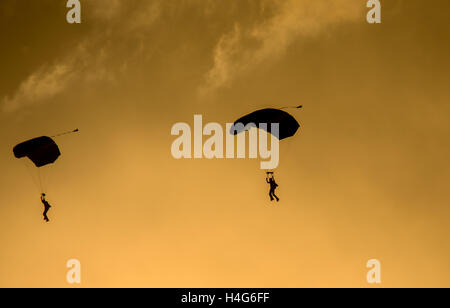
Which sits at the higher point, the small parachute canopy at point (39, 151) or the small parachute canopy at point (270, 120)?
the small parachute canopy at point (270, 120)

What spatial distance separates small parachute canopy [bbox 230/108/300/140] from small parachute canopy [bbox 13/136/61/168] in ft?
38.0

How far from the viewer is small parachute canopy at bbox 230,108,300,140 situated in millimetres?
31016

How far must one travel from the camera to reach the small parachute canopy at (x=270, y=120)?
3102cm

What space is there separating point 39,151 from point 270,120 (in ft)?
47.4

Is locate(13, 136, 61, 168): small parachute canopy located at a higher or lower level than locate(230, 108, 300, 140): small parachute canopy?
lower

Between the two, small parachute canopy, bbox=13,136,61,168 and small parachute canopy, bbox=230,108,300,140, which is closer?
small parachute canopy, bbox=230,108,300,140

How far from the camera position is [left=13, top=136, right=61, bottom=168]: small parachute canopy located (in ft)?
106

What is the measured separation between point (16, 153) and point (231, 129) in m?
13.3

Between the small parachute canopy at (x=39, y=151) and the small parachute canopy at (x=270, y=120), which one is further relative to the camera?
the small parachute canopy at (x=39, y=151)

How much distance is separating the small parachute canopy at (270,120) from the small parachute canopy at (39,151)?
38.0 ft
